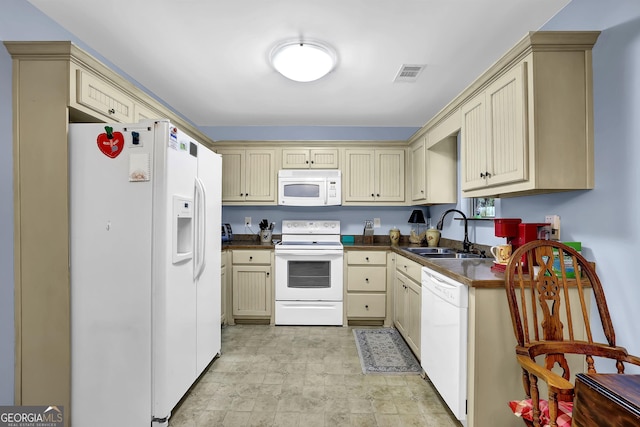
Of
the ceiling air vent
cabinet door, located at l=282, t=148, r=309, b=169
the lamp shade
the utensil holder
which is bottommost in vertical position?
the utensil holder

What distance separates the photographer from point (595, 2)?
151cm

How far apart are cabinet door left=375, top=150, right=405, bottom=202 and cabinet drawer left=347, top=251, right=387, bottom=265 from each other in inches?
28.4

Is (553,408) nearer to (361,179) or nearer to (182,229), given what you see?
(182,229)

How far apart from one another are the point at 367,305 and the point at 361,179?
152cm

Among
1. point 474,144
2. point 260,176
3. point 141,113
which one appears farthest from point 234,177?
point 474,144

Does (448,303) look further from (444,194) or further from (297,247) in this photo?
(297,247)

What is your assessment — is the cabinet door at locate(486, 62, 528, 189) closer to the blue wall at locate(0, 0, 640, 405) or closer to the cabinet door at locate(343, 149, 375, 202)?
the blue wall at locate(0, 0, 640, 405)

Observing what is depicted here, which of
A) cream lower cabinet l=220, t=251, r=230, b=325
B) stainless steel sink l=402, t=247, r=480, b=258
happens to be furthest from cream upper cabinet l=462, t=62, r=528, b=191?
cream lower cabinet l=220, t=251, r=230, b=325

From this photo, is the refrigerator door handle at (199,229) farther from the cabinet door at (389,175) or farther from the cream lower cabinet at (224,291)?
the cabinet door at (389,175)

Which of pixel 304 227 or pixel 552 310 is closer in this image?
pixel 552 310

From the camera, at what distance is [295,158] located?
12.0ft

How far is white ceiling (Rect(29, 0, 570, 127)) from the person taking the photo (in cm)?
173

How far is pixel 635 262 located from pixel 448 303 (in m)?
0.84

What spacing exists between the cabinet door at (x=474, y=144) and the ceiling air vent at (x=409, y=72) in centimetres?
50
